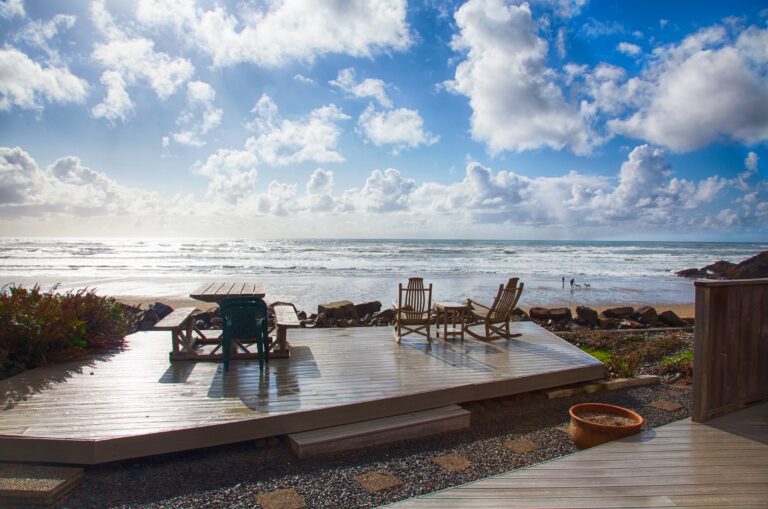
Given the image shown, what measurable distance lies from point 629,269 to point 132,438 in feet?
113

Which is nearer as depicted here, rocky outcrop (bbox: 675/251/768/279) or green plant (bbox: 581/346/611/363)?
green plant (bbox: 581/346/611/363)

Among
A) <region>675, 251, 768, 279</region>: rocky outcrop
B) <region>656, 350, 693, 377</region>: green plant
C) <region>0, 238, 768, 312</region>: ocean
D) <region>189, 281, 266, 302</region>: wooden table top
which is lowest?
<region>0, 238, 768, 312</region>: ocean

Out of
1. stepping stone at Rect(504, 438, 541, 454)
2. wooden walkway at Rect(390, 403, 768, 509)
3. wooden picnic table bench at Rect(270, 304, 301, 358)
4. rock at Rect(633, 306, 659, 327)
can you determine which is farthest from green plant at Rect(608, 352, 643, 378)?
rock at Rect(633, 306, 659, 327)

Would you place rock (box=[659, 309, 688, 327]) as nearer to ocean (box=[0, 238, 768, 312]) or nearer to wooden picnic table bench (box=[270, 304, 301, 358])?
ocean (box=[0, 238, 768, 312])

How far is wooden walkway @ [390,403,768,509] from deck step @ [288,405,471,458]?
1396mm

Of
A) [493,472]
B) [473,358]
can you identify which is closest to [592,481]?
[493,472]

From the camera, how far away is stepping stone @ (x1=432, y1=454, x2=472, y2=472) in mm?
3848

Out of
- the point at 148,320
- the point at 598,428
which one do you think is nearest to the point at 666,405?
the point at 598,428

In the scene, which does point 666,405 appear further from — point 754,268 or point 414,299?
point 754,268

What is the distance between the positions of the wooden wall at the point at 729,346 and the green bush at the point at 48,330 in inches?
263

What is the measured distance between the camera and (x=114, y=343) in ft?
20.5

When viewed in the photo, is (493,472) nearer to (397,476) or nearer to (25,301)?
(397,476)

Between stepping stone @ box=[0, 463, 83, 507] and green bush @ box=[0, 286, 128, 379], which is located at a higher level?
green bush @ box=[0, 286, 128, 379]

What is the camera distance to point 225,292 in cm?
595
